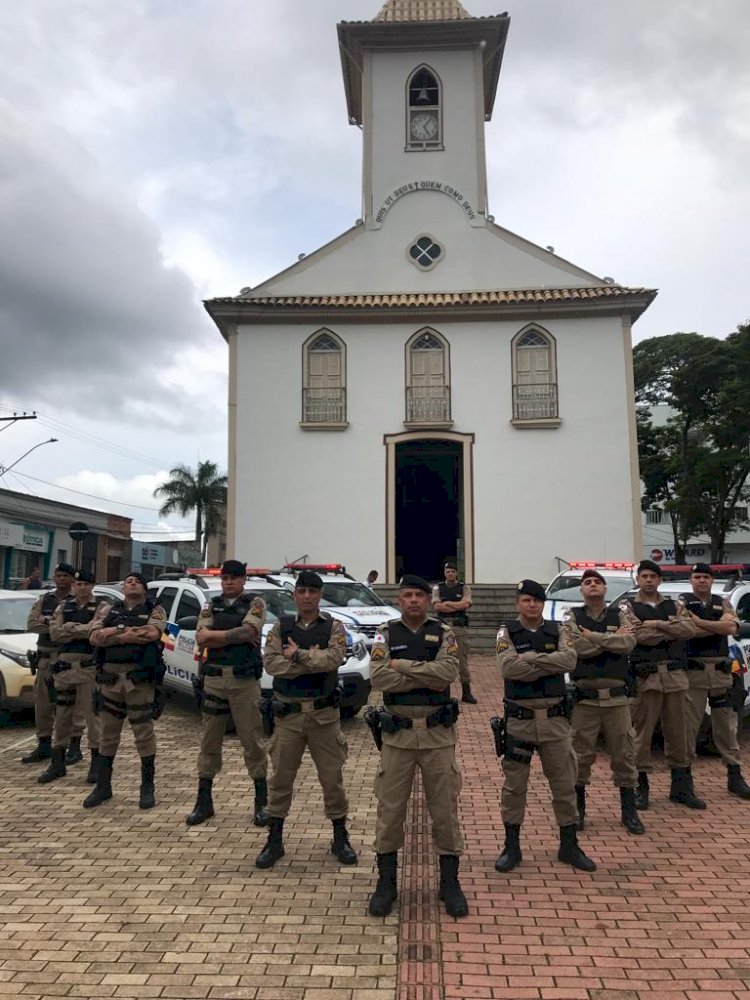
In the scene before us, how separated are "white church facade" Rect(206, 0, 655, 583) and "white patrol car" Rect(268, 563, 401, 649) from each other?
631 cm

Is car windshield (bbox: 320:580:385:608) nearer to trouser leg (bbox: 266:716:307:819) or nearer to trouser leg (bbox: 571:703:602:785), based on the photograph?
trouser leg (bbox: 571:703:602:785)

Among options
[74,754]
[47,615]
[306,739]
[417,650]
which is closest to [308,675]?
[306,739]

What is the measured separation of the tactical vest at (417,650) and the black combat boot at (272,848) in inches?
50.3

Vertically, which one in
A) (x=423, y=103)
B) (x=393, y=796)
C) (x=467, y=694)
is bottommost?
(x=467, y=694)

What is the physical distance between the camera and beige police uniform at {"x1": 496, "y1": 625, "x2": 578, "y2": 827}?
4.88m

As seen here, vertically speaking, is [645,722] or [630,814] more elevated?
[645,722]

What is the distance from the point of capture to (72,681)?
680cm

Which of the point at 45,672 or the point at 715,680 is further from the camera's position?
the point at 45,672

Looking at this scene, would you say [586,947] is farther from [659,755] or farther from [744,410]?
[744,410]

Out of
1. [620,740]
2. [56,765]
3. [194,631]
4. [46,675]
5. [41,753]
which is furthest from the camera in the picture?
[194,631]

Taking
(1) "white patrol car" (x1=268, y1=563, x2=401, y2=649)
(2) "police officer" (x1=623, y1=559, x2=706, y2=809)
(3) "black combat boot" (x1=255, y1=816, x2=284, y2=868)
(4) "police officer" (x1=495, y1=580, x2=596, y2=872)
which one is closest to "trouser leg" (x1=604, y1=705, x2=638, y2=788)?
(2) "police officer" (x1=623, y1=559, x2=706, y2=809)

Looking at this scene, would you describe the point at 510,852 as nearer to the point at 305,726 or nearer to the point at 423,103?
the point at 305,726

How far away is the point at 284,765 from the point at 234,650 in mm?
1201

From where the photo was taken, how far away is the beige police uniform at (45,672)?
701cm
